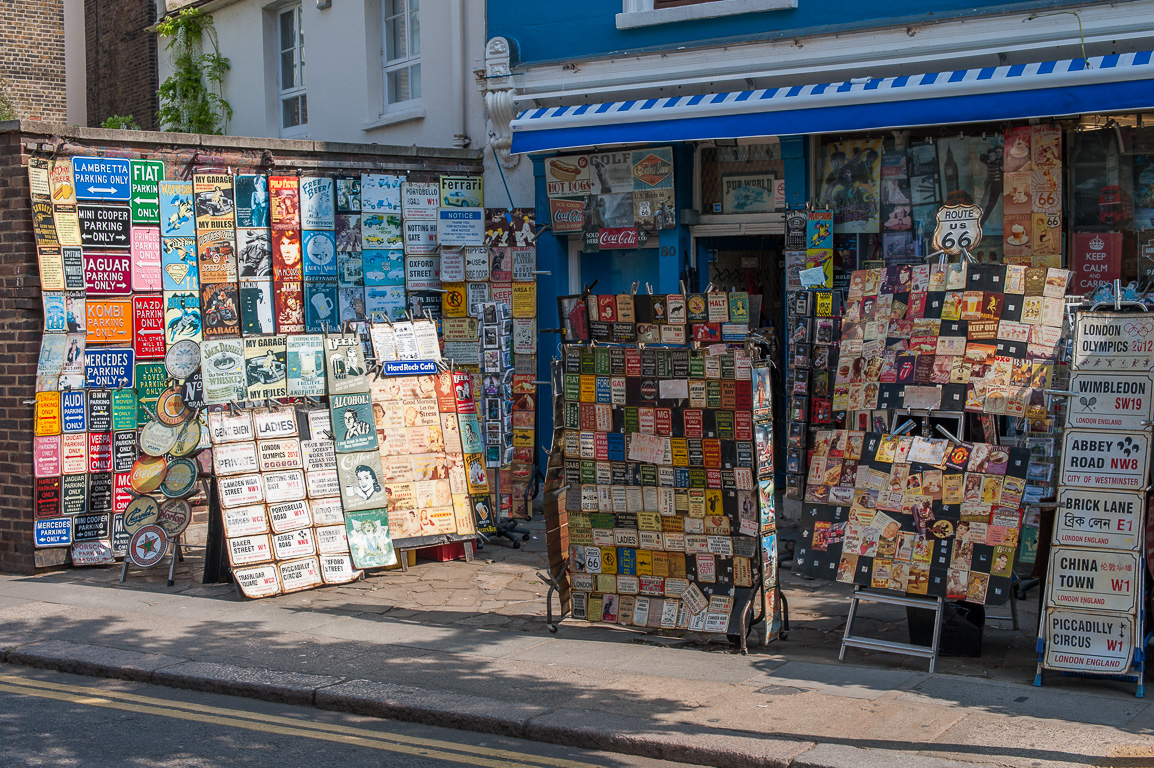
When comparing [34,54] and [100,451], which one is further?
[34,54]

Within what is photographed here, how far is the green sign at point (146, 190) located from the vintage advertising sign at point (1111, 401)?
8.43m

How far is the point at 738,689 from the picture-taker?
6555 millimetres

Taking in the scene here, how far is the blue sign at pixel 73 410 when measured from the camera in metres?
10.3

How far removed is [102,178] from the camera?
10.5 meters

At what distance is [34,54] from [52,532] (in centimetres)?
1774

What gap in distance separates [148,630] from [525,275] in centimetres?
595

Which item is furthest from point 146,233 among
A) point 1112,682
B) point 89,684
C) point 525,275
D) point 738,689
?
point 1112,682

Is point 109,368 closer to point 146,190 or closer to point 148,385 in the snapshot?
point 148,385

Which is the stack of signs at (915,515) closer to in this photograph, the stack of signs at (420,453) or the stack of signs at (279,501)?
the stack of signs at (420,453)

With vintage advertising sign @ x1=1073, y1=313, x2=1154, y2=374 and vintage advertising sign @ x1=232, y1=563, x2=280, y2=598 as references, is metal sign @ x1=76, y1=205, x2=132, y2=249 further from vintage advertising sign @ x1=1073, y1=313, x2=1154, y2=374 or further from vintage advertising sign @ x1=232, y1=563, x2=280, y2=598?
vintage advertising sign @ x1=1073, y1=313, x2=1154, y2=374

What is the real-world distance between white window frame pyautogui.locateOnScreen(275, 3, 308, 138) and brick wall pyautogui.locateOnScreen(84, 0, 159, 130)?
3989mm

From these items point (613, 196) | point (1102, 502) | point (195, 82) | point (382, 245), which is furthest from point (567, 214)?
Result: point (195, 82)

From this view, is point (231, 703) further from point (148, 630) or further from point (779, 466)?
point (779, 466)

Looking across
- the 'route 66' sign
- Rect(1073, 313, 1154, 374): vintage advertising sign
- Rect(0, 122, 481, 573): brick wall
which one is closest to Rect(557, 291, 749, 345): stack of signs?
the 'route 66' sign
